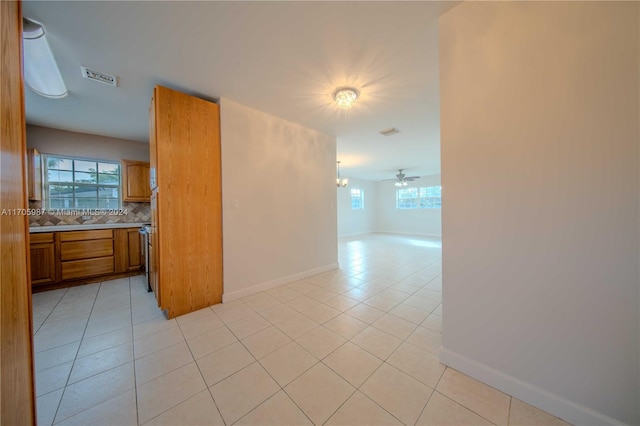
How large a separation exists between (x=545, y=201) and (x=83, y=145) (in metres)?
5.81

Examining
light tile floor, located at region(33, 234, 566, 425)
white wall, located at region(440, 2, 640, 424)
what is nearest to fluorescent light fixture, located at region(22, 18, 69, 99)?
light tile floor, located at region(33, 234, 566, 425)

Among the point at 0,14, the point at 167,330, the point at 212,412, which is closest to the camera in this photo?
the point at 0,14

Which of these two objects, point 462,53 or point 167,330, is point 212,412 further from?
point 462,53

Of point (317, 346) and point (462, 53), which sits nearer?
point (462, 53)

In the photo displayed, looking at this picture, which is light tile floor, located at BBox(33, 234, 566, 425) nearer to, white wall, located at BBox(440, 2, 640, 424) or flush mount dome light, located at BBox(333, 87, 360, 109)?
white wall, located at BBox(440, 2, 640, 424)

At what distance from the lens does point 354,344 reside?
1759mm

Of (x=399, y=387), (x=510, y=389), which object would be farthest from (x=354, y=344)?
(x=510, y=389)

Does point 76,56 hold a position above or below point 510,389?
above

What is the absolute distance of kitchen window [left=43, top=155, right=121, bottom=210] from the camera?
337 cm

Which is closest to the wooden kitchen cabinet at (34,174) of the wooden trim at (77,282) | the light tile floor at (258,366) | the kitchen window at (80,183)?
the kitchen window at (80,183)

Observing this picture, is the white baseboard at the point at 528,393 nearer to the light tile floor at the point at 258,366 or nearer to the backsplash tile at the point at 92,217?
the light tile floor at the point at 258,366

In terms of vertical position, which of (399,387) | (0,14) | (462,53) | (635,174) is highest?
(462,53)

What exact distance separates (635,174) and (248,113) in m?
3.19

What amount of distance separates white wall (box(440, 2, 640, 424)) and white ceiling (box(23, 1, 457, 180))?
0.50m
